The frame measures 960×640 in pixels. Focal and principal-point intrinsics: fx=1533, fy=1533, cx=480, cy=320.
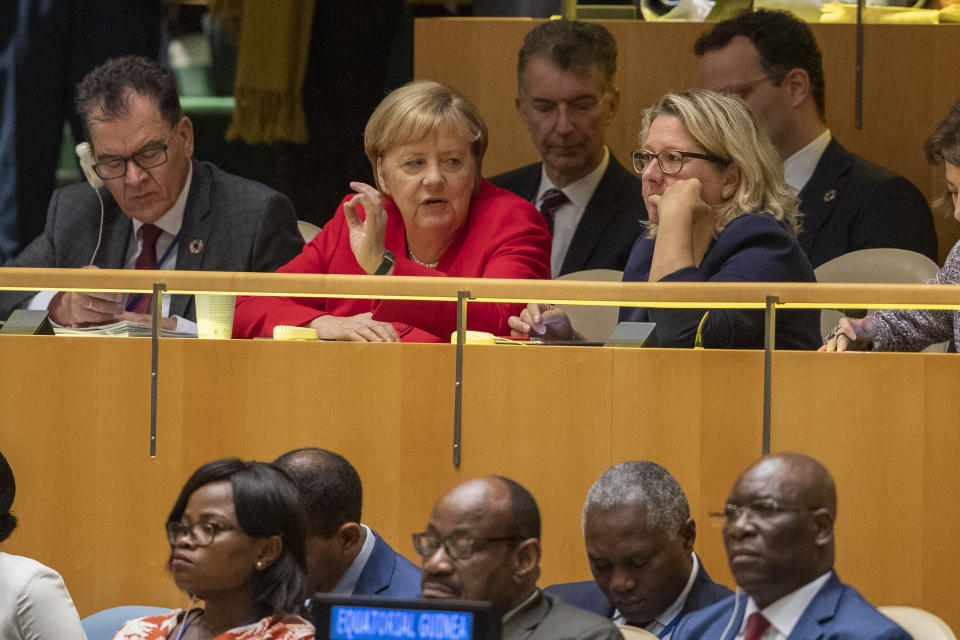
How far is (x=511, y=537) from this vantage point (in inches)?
106

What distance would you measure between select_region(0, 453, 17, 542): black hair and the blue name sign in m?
1.46

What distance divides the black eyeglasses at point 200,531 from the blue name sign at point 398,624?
2.72ft

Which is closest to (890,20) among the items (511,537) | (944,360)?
(944,360)

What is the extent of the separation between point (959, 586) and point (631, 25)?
2.91 meters

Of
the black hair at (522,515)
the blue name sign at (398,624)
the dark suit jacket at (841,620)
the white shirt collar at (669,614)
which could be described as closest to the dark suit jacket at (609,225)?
the white shirt collar at (669,614)

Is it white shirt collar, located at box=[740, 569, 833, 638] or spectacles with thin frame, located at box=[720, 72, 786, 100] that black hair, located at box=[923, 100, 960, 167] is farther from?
white shirt collar, located at box=[740, 569, 833, 638]

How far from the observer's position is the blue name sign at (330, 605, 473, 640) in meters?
1.96

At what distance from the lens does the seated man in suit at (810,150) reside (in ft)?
14.9

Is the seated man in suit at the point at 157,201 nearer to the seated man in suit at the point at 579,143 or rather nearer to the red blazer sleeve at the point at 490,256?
the red blazer sleeve at the point at 490,256

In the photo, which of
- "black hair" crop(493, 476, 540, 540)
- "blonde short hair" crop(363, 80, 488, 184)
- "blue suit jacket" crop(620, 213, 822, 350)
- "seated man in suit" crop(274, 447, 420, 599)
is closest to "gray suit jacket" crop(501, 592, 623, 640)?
"black hair" crop(493, 476, 540, 540)

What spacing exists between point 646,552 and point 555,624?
1.49 ft

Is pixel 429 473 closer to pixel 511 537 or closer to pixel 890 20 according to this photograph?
pixel 511 537

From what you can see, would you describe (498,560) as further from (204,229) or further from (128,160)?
(128,160)

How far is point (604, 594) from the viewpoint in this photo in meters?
3.08
